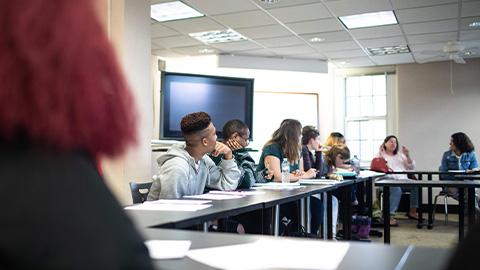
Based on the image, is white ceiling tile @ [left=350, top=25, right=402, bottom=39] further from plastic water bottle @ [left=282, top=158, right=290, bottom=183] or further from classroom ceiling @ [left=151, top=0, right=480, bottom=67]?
plastic water bottle @ [left=282, top=158, right=290, bottom=183]

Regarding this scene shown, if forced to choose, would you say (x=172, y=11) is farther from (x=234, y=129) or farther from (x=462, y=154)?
A: (x=462, y=154)

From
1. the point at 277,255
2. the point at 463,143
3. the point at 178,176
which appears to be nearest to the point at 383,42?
the point at 463,143

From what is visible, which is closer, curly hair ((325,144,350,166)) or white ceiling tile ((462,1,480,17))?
white ceiling tile ((462,1,480,17))

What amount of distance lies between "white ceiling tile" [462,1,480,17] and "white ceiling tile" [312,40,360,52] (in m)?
1.67

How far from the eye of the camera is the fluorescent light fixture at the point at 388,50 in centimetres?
721

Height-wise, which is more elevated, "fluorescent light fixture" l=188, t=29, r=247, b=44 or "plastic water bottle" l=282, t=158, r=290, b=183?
"fluorescent light fixture" l=188, t=29, r=247, b=44

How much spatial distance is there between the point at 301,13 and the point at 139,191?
3.46 m

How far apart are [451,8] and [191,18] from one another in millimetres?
2995

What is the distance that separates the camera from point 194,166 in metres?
2.79

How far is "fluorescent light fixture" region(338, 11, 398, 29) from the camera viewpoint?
5543 millimetres

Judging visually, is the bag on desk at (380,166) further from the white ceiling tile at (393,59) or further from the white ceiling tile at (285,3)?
the white ceiling tile at (285,3)

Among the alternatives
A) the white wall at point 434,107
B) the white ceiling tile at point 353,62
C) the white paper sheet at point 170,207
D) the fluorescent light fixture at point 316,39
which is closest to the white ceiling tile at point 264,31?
the fluorescent light fixture at point 316,39

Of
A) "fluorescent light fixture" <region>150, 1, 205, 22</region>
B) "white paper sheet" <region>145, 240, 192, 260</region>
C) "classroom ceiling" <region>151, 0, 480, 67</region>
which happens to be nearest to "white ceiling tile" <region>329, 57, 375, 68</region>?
"classroom ceiling" <region>151, 0, 480, 67</region>

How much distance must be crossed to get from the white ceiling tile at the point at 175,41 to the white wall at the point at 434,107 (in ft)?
13.3
